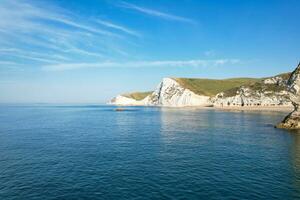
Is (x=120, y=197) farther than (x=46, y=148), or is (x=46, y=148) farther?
(x=46, y=148)

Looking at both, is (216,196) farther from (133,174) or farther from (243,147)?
(243,147)

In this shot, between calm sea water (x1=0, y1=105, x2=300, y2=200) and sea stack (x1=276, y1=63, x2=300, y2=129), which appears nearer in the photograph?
calm sea water (x1=0, y1=105, x2=300, y2=200)

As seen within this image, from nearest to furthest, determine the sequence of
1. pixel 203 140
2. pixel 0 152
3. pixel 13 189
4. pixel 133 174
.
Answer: pixel 13 189
pixel 133 174
pixel 0 152
pixel 203 140

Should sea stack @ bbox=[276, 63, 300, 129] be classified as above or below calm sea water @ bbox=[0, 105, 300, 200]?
above

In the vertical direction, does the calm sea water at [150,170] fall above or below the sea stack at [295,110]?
below

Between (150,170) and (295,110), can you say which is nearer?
(150,170)

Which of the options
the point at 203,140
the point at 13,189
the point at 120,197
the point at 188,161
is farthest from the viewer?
the point at 203,140

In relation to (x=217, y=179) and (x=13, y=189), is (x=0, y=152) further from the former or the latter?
(x=217, y=179)

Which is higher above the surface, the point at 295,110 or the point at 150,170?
the point at 295,110

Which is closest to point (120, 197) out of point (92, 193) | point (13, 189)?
point (92, 193)

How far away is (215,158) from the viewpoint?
45438mm

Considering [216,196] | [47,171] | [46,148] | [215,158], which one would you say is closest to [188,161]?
[215,158]

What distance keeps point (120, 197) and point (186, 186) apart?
849cm

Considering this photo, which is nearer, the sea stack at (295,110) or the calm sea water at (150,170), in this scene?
the calm sea water at (150,170)
